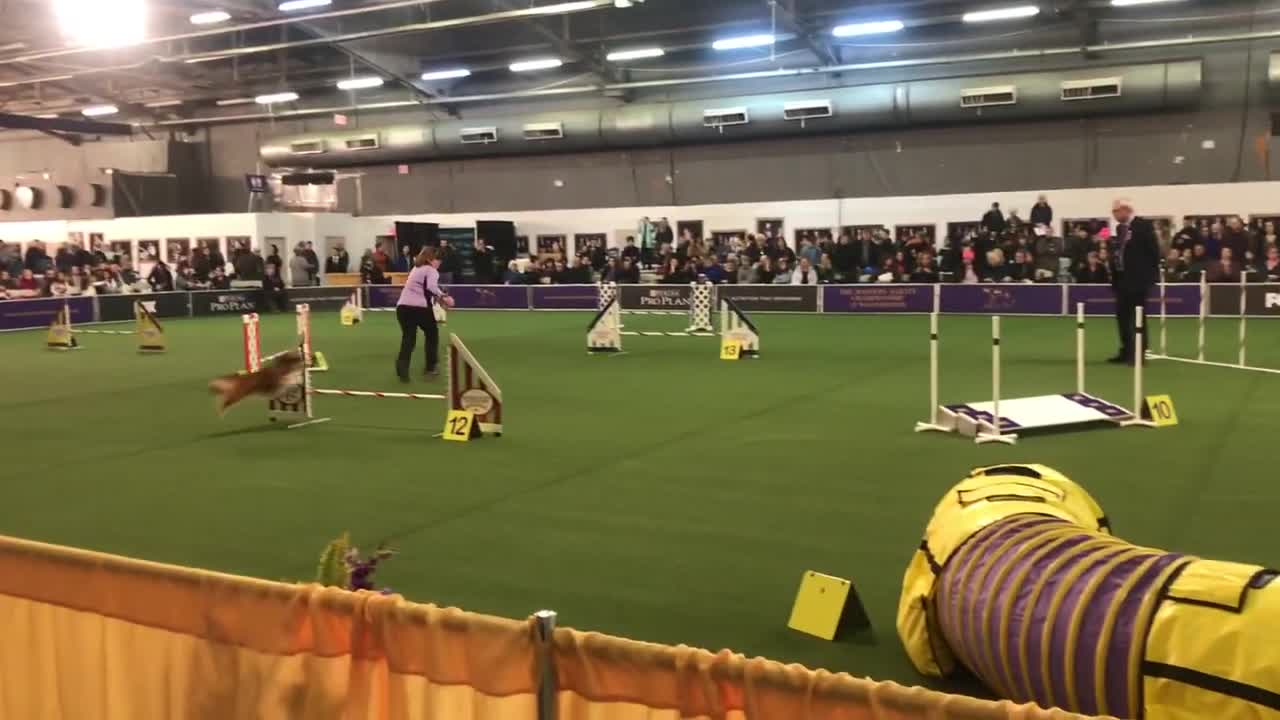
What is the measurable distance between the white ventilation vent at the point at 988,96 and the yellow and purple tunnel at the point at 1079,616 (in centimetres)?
2384

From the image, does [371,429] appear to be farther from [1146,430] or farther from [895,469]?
[1146,430]

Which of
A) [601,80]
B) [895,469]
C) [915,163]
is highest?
[601,80]

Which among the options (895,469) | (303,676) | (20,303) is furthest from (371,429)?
(20,303)

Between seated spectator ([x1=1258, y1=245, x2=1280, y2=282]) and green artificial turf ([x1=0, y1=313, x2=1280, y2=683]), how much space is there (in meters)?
8.63

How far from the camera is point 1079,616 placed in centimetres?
322

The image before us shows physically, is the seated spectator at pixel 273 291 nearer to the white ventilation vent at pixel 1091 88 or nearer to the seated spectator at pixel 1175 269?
the white ventilation vent at pixel 1091 88

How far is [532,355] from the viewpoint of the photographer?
17.8 m

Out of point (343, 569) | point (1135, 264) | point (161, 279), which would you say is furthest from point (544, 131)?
point (343, 569)

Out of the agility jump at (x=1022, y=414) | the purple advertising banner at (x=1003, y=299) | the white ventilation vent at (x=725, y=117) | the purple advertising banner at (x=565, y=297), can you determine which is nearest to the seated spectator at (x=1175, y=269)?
the purple advertising banner at (x=1003, y=299)

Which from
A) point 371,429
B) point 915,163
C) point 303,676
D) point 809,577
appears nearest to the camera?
point 303,676

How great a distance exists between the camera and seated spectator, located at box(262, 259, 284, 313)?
3109 centimetres

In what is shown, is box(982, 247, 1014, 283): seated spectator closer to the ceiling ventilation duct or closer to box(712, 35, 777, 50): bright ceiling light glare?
the ceiling ventilation duct

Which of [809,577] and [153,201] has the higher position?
[153,201]

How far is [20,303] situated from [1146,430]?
2486 cm
